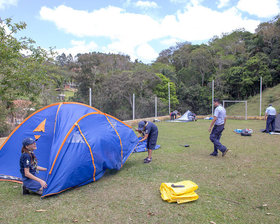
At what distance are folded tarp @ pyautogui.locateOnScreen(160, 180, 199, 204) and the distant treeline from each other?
4.72 m

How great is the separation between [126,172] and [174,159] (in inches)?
62.7

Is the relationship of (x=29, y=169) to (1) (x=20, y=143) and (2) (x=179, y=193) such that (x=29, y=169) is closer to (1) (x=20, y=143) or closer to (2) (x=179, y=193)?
(1) (x=20, y=143)

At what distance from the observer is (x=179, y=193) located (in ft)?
11.2

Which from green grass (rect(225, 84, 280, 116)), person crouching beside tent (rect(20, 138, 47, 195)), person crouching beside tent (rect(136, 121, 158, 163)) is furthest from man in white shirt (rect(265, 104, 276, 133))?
green grass (rect(225, 84, 280, 116))

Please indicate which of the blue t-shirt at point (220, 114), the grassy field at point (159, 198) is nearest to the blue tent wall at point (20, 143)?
the grassy field at point (159, 198)

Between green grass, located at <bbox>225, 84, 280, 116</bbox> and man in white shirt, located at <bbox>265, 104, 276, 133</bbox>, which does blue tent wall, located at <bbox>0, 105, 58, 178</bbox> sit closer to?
man in white shirt, located at <bbox>265, 104, 276, 133</bbox>

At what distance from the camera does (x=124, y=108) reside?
44.4 ft

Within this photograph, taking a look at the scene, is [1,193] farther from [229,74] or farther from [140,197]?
[229,74]

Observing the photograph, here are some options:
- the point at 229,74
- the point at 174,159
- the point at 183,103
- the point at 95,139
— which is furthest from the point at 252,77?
the point at 95,139

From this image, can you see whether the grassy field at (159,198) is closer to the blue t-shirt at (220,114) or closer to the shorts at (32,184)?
the shorts at (32,184)

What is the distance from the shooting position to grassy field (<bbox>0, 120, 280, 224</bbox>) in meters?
3.03

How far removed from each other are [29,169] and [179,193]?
2.56 metres

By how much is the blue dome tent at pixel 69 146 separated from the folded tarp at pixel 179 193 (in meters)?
1.48

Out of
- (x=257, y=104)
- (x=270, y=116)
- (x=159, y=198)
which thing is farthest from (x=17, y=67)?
(x=257, y=104)
